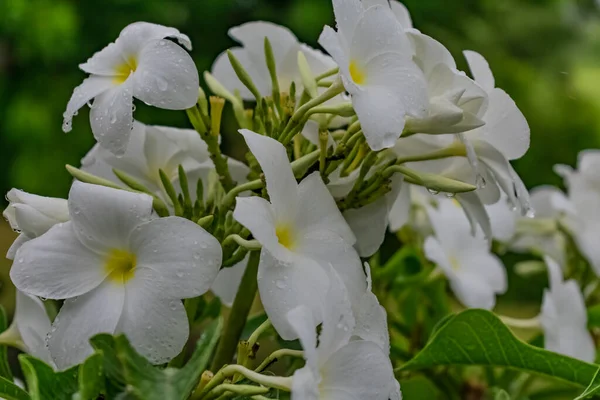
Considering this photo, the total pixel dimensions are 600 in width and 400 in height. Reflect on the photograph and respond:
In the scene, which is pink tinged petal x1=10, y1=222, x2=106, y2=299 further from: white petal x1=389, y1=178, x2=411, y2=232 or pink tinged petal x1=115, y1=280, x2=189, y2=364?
white petal x1=389, y1=178, x2=411, y2=232

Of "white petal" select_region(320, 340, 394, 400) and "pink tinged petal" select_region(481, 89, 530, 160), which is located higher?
"pink tinged petal" select_region(481, 89, 530, 160)

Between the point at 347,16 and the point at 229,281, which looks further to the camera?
the point at 229,281

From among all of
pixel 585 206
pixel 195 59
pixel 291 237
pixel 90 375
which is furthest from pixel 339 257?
pixel 195 59

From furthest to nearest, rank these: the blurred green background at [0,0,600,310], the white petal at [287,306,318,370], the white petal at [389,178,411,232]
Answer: the blurred green background at [0,0,600,310]
the white petal at [389,178,411,232]
the white petal at [287,306,318,370]

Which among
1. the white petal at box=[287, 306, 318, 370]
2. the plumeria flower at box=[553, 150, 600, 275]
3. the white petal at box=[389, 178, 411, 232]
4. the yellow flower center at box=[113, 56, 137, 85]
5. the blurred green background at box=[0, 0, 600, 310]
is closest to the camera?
the white petal at box=[287, 306, 318, 370]

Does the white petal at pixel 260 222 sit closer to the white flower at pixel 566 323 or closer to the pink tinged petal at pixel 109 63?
the pink tinged petal at pixel 109 63

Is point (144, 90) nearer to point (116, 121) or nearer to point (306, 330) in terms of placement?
point (116, 121)

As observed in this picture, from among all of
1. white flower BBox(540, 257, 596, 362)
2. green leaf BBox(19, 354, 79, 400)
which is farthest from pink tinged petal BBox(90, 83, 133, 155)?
white flower BBox(540, 257, 596, 362)
